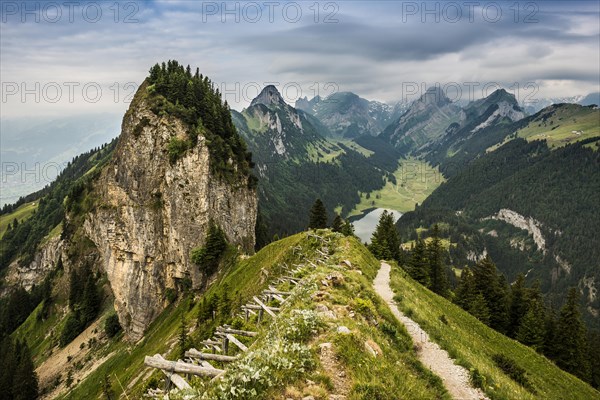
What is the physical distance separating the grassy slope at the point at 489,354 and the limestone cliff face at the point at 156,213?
5499 cm

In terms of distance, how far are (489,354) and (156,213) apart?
258 ft

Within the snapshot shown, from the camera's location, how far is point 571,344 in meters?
54.9

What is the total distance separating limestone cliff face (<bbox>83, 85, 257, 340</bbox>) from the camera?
8150cm

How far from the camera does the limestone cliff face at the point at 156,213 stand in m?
81.5

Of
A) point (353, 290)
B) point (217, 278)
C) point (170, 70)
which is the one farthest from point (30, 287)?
point (353, 290)

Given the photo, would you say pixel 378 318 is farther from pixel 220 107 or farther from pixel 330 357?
pixel 220 107

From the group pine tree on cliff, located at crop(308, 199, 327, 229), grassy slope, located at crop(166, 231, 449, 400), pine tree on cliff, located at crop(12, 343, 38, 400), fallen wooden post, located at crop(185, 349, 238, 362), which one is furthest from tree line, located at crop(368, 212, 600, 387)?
pine tree on cliff, located at crop(12, 343, 38, 400)

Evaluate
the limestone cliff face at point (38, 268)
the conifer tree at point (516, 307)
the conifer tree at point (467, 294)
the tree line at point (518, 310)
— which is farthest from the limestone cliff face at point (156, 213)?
the limestone cliff face at point (38, 268)

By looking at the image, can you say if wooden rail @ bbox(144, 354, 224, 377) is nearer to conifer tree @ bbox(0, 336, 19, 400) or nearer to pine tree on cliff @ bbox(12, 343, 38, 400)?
pine tree on cliff @ bbox(12, 343, 38, 400)

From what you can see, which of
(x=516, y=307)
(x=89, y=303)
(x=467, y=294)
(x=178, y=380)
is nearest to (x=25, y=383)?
(x=89, y=303)

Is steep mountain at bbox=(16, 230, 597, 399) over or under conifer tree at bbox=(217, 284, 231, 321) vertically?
over

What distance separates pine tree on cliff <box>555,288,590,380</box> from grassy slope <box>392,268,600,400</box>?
85.1ft

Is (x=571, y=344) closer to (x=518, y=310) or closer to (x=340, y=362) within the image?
(x=518, y=310)

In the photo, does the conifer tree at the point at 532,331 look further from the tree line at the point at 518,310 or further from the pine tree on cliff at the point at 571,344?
the pine tree on cliff at the point at 571,344
